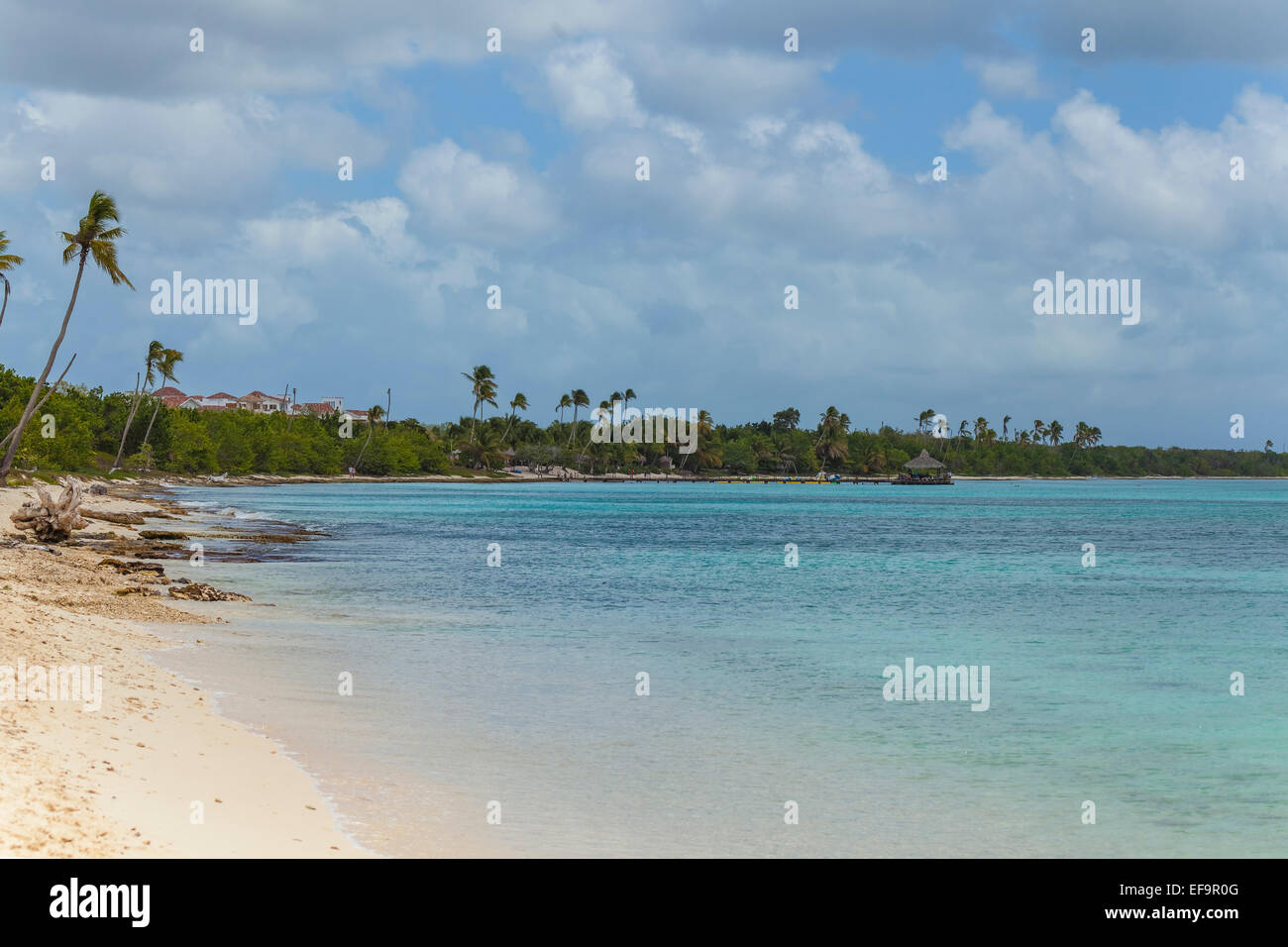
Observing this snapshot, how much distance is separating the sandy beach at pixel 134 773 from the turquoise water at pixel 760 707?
1.97 ft

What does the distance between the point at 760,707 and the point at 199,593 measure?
1390 cm

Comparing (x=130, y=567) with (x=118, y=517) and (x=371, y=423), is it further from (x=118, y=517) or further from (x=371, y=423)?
(x=371, y=423)

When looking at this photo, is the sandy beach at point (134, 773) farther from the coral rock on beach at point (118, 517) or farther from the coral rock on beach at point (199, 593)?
the coral rock on beach at point (118, 517)

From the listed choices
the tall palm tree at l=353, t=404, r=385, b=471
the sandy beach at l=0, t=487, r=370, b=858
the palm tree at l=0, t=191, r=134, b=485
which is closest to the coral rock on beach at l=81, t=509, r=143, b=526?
the palm tree at l=0, t=191, r=134, b=485

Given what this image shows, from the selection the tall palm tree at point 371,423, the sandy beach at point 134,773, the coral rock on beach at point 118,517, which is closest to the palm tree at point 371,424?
the tall palm tree at point 371,423

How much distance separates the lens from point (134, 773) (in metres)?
9.26

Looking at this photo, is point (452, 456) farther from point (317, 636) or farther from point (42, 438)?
point (317, 636)

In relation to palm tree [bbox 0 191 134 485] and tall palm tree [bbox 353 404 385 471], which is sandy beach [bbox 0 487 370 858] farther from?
tall palm tree [bbox 353 404 385 471]

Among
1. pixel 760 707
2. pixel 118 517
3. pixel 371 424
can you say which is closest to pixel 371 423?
pixel 371 424

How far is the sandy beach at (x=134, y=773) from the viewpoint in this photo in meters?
7.49
